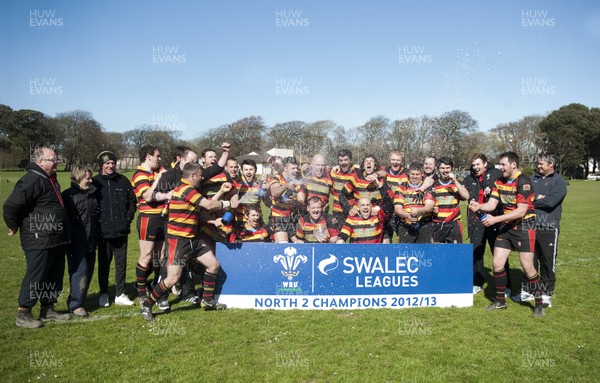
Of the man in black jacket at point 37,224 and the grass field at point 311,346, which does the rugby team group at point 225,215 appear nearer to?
the man in black jacket at point 37,224

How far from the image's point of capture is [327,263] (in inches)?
243

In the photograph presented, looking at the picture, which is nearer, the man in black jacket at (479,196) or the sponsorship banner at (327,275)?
the sponsorship banner at (327,275)

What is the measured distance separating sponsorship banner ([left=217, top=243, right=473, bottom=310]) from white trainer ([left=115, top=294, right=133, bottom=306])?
1578 mm

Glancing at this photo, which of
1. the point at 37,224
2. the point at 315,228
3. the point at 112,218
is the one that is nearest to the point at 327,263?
the point at 315,228

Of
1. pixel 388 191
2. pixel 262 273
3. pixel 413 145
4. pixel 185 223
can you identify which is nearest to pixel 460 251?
pixel 388 191

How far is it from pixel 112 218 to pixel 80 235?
55 centimetres

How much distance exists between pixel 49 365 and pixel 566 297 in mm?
7780

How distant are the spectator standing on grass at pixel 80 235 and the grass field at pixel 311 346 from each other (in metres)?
0.43

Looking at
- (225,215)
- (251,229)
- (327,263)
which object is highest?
(225,215)

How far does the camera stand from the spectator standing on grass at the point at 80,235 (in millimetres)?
5930

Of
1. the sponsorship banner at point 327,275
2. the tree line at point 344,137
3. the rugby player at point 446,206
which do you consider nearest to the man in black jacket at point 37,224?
the sponsorship banner at point 327,275

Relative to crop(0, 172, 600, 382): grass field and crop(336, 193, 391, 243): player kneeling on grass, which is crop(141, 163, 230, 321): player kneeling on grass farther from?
crop(336, 193, 391, 243): player kneeling on grass

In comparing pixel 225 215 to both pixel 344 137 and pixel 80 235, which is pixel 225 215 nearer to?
pixel 80 235

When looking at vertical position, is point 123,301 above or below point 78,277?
below
